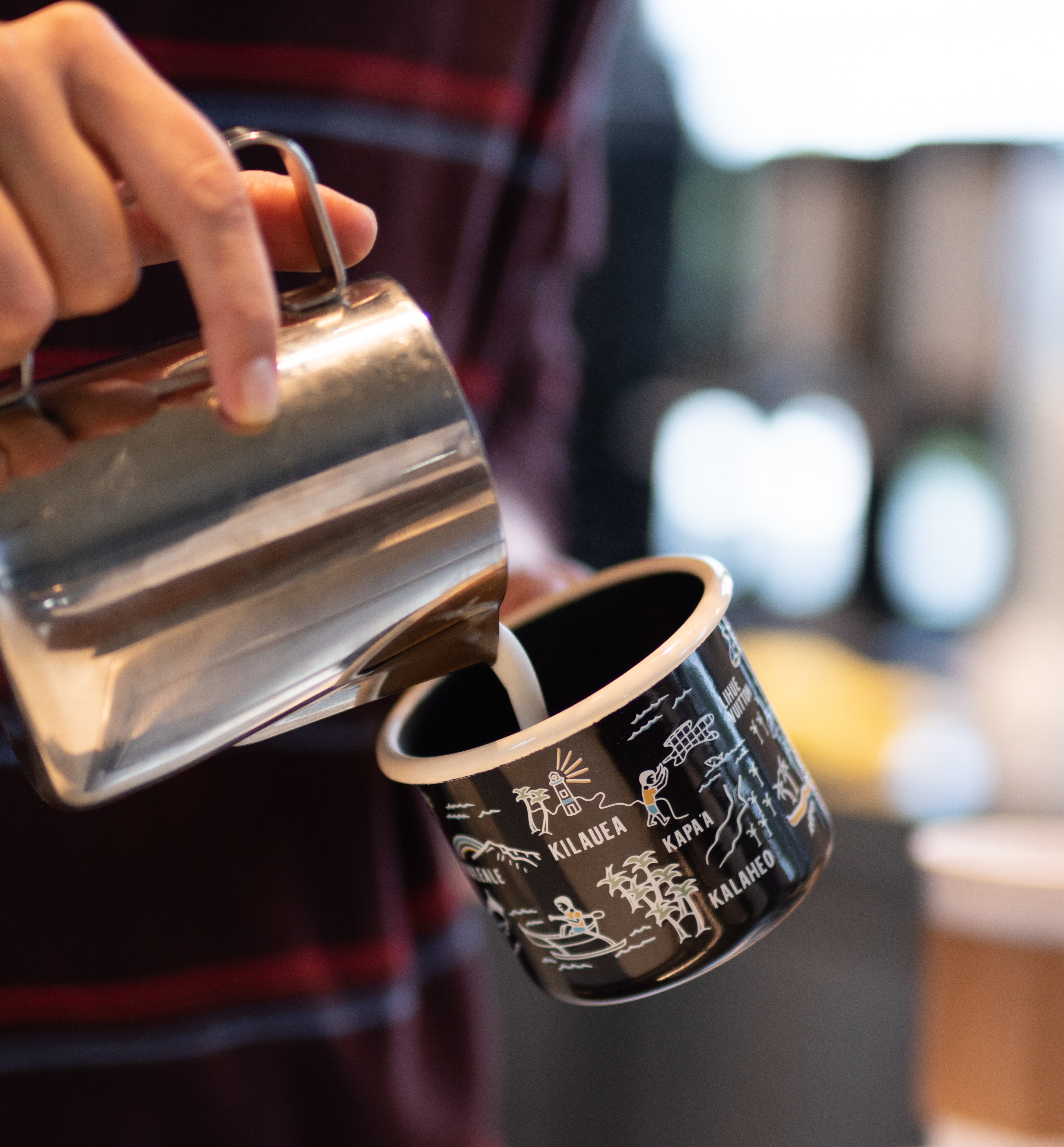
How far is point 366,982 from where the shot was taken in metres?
0.70

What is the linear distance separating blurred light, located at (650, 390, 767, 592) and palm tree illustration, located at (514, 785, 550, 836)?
1448 millimetres

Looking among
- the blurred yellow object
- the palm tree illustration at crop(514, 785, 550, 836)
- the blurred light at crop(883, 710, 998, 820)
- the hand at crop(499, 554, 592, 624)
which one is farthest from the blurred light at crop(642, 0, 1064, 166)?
the palm tree illustration at crop(514, 785, 550, 836)

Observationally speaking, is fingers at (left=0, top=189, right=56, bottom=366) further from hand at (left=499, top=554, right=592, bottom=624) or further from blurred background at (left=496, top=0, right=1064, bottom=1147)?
blurred background at (left=496, top=0, right=1064, bottom=1147)

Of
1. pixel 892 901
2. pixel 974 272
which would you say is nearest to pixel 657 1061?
pixel 892 901

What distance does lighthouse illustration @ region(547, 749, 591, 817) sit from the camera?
417mm

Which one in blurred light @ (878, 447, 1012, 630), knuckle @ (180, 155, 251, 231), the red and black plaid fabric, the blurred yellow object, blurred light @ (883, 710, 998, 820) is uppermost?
knuckle @ (180, 155, 251, 231)

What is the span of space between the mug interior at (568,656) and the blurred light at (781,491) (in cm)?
130

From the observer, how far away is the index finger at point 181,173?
33 centimetres

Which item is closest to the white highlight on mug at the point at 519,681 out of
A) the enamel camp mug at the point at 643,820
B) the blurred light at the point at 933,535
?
the enamel camp mug at the point at 643,820

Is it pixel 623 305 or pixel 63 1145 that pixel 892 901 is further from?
pixel 63 1145

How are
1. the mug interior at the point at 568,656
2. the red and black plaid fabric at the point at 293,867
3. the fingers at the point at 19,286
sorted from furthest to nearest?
the red and black plaid fabric at the point at 293,867 < the mug interior at the point at 568,656 < the fingers at the point at 19,286

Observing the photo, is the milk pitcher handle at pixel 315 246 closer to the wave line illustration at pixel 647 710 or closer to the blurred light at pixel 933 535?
the wave line illustration at pixel 647 710

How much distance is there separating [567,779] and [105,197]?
24 cm

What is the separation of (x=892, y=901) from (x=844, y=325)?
0.91m
